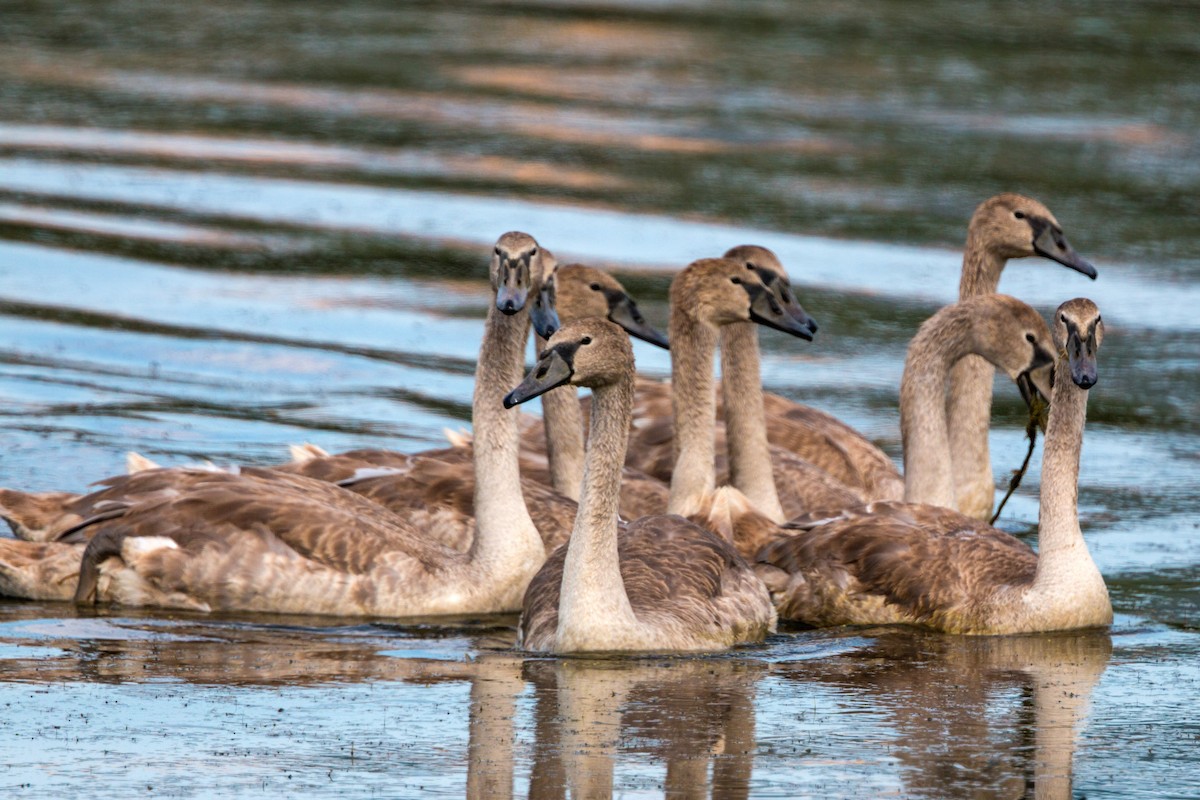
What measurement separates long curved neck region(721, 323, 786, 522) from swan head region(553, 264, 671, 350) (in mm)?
429

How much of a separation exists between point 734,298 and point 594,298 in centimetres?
93

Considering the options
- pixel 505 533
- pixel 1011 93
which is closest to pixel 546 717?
pixel 505 533

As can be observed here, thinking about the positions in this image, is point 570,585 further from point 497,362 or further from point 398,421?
point 398,421

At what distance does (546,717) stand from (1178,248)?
12259 mm

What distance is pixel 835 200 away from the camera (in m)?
20.7

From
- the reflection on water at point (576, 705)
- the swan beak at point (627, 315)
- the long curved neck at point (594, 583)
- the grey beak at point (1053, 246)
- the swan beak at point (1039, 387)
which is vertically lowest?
the reflection on water at point (576, 705)

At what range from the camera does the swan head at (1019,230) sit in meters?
13.2

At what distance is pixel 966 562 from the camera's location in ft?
34.9

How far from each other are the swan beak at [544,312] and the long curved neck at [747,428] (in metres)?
1.21

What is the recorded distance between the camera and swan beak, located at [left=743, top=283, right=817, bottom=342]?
12000 millimetres

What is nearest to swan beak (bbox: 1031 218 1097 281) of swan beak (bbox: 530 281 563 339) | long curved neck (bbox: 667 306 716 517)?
long curved neck (bbox: 667 306 716 517)

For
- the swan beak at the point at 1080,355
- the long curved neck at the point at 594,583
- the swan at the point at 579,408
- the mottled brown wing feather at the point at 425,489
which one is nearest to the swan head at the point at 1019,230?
the swan at the point at 579,408

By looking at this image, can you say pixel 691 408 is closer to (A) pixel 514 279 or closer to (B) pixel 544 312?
(B) pixel 544 312

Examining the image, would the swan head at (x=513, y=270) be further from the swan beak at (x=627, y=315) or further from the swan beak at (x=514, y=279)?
the swan beak at (x=627, y=315)
